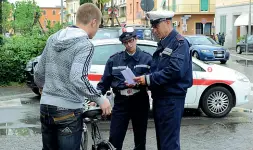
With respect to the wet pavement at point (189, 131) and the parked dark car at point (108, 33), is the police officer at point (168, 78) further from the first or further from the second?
the parked dark car at point (108, 33)

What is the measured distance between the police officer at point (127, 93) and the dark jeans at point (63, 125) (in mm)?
1542

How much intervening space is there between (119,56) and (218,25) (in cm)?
4664

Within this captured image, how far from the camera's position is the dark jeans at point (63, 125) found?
4.07m

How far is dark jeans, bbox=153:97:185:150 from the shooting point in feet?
16.4

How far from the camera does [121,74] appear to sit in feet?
18.8

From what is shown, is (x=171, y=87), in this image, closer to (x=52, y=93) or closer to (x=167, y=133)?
(x=167, y=133)

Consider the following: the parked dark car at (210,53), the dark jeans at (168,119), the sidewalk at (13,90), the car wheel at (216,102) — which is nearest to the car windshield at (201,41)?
the parked dark car at (210,53)

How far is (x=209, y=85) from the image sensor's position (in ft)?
30.7

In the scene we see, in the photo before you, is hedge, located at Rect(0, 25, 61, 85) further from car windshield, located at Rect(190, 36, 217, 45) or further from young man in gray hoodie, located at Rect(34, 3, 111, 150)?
car windshield, located at Rect(190, 36, 217, 45)

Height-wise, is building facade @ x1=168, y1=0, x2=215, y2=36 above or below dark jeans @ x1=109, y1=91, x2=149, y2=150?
above

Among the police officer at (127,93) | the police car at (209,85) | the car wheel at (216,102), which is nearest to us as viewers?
the police officer at (127,93)

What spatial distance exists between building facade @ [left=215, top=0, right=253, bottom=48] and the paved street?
34715mm

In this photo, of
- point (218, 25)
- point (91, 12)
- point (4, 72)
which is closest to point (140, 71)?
point (91, 12)

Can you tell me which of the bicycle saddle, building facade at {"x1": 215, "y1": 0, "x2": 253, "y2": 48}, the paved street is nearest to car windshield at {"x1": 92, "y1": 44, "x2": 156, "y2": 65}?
the paved street
